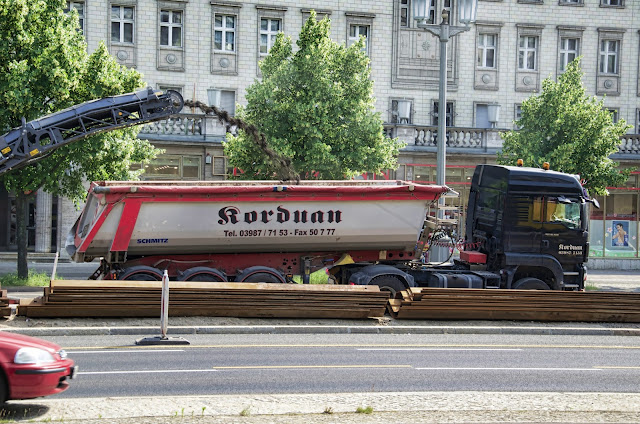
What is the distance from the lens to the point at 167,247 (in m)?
19.5

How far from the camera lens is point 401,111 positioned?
39438 mm

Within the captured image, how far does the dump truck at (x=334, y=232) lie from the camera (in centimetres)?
1920

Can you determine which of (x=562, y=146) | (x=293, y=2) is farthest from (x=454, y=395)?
(x=293, y=2)

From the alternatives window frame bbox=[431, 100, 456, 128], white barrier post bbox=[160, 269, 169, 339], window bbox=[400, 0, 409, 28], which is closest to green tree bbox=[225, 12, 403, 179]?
window bbox=[400, 0, 409, 28]

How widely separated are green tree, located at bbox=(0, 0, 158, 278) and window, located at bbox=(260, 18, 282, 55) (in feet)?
44.3

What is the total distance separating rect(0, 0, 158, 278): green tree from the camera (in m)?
24.7

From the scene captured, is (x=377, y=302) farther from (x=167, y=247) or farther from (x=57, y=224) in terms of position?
(x=57, y=224)

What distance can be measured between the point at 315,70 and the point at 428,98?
1350cm

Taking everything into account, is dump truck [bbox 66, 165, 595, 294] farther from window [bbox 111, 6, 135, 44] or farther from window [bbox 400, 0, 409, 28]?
window [bbox 400, 0, 409, 28]

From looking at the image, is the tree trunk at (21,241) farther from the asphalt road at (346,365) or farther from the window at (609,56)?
the window at (609,56)

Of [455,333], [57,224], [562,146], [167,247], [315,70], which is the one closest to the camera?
[455,333]

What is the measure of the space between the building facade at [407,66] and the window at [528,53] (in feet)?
0.17

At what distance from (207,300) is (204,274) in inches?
83.0

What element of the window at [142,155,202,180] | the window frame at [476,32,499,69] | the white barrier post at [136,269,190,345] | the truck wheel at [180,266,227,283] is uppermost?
the window frame at [476,32,499,69]
